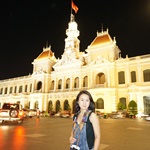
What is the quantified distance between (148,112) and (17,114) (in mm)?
24999

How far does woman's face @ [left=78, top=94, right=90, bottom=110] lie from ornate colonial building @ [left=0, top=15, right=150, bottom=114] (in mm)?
29739

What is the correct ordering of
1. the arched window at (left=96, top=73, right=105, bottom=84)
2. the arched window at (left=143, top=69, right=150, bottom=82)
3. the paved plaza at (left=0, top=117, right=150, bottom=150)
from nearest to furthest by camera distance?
the paved plaza at (left=0, top=117, right=150, bottom=150)
the arched window at (left=143, top=69, right=150, bottom=82)
the arched window at (left=96, top=73, right=105, bottom=84)

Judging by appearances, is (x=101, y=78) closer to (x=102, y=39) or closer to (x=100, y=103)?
(x=100, y=103)

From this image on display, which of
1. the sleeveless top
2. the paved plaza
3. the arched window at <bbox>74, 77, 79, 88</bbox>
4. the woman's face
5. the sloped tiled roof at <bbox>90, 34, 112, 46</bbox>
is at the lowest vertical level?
the paved plaza

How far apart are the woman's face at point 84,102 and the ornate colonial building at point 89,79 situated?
97.6ft

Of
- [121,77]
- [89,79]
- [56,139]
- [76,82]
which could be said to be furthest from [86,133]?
[76,82]

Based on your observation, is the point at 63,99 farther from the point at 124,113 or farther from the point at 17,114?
the point at 17,114

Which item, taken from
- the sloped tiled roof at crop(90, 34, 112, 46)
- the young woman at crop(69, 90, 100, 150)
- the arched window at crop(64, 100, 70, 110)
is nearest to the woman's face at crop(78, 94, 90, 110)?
the young woman at crop(69, 90, 100, 150)

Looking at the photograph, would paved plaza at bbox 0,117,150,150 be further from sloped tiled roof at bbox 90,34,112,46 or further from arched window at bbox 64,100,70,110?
sloped tiled roof at bbox 90,34,112,46

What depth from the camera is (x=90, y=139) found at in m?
2.27

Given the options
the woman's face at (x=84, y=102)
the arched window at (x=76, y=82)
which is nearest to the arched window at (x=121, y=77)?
the arched window at (x=76, y=82)

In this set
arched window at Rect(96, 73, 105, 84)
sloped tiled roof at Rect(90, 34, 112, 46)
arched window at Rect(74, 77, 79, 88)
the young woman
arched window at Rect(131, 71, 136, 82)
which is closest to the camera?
the young woman

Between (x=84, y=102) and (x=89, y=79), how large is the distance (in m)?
34.7

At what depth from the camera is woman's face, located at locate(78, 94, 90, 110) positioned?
2.56 meters
